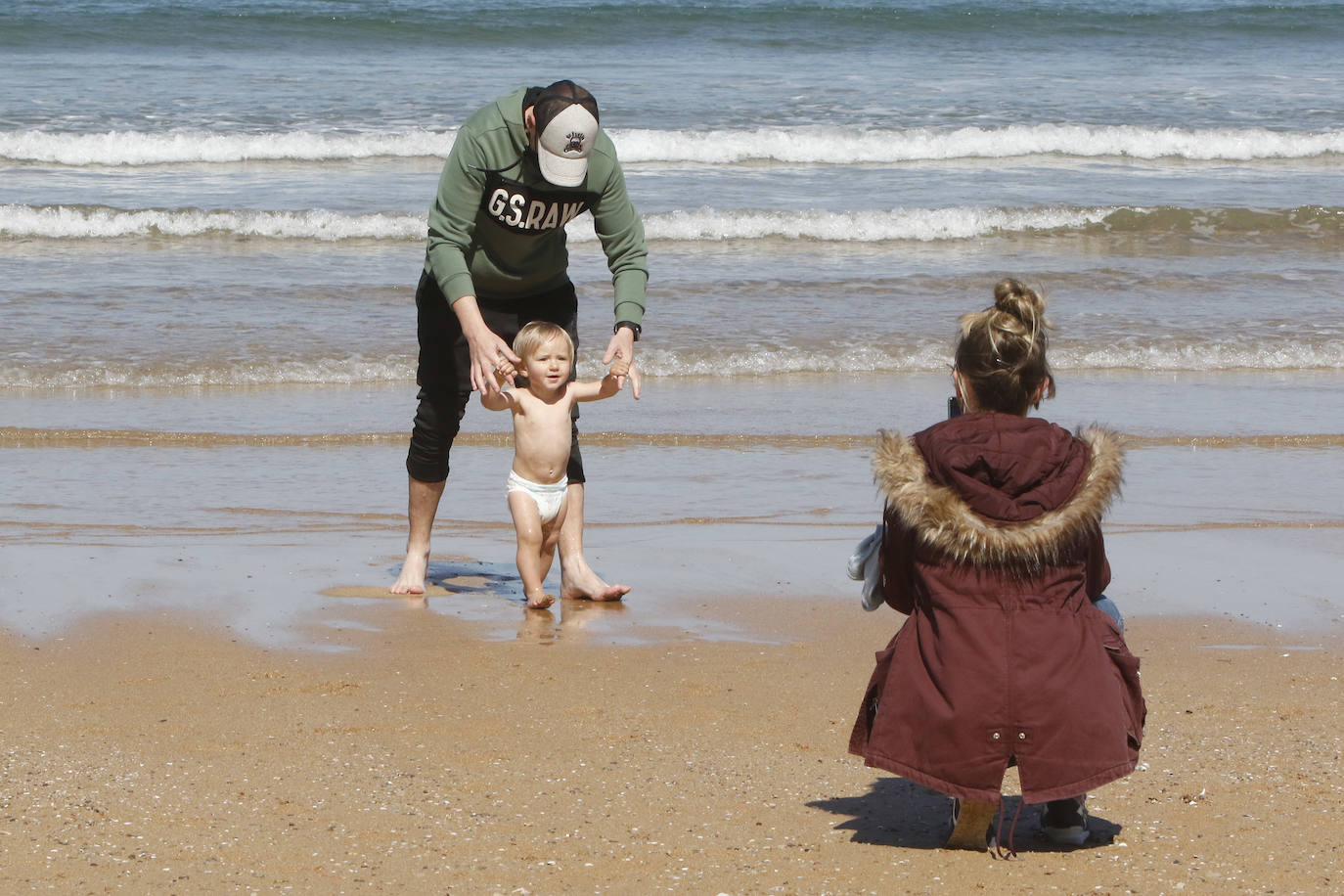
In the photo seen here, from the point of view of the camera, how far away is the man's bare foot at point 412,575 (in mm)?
4719

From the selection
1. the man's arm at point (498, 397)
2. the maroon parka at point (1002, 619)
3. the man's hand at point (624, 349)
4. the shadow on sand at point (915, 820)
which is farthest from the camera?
the man's hand at point (624, 349)

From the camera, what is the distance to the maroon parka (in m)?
2.78

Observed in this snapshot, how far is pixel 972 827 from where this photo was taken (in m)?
2.94

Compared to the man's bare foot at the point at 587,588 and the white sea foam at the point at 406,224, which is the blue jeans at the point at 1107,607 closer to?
the man's bare foot at the point at 587,588

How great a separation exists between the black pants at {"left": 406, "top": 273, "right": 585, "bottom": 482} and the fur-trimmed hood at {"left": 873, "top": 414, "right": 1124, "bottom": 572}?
2.06 metres

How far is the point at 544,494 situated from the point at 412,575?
472 millimetres

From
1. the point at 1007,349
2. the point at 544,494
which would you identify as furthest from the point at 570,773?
the point at 544,494

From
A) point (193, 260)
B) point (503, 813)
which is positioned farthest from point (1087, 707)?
point (193, 260)

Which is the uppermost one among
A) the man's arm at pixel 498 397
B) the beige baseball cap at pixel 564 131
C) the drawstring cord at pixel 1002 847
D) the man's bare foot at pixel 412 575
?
the beige baseball cap at pixel 564 131

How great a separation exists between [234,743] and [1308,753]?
231cm

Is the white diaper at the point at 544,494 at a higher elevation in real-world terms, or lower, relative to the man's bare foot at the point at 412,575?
higher

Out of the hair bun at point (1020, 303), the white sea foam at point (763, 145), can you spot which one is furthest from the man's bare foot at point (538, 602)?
the white sea foam at point (763, 145)

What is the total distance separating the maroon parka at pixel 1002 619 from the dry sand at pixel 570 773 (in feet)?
0.73

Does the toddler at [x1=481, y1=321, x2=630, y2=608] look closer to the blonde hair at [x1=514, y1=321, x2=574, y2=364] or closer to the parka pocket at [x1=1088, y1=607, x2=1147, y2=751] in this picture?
the blonde hair at [x1=514, y1=321, x2=574, y2=364]
